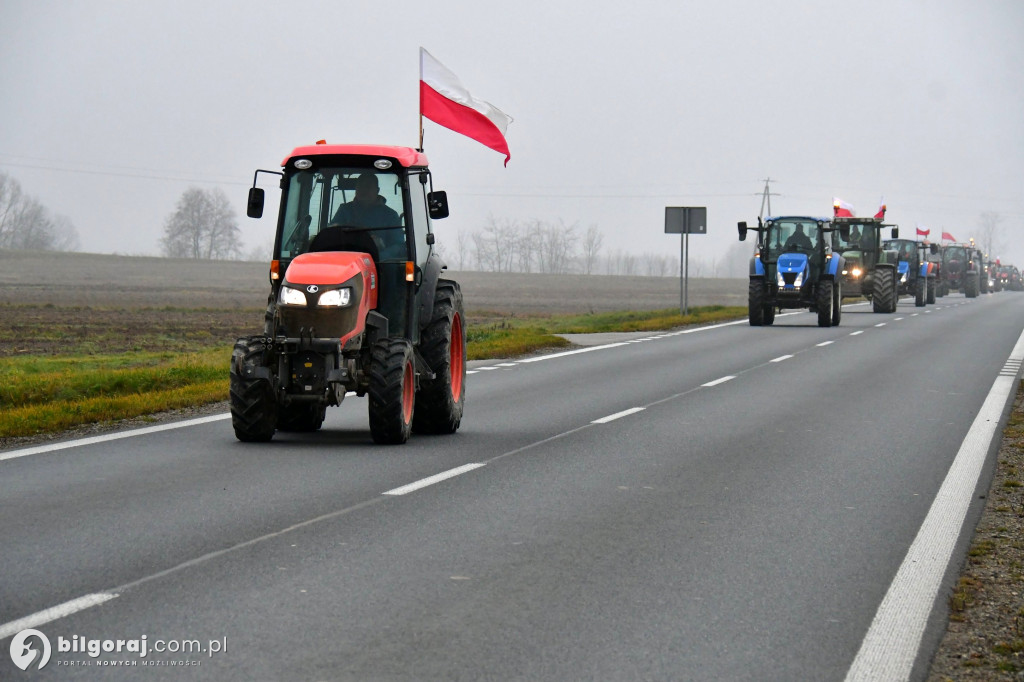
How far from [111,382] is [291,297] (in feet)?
22.1

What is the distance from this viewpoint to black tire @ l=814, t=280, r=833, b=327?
34.9 m

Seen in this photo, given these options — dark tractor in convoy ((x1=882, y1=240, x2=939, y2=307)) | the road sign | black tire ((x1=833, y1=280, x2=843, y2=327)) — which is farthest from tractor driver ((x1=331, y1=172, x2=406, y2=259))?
dark tractor in convoy ((x1=882, y1=240, x2=939, y2=307))

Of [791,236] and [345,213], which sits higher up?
[791,236]

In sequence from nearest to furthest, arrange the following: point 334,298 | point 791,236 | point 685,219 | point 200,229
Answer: point 334,298 → point 791,236 → point 685,219 → point 200,229

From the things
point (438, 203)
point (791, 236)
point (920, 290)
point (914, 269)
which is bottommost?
point (920, 290)

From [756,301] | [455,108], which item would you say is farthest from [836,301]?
[455,108]

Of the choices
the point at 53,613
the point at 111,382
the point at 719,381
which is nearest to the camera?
the point at 53,613

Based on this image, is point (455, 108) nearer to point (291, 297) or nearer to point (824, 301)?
point (291, 297)

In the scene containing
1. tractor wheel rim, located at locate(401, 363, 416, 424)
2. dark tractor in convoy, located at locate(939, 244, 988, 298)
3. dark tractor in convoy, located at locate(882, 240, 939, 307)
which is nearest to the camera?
tractor wheel rim, located at locate(401, 363, 416, 424)

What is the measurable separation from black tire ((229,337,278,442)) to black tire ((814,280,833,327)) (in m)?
24.8

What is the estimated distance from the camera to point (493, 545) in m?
7.56

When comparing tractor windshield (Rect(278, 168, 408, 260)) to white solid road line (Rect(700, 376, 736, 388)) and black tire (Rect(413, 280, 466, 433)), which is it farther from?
white solid road line (Rect(700, 376, 736, 388))

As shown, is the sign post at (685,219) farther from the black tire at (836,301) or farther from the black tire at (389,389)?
the black tire at (389,389)

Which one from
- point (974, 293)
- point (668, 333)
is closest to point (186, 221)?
point (974, 293)
